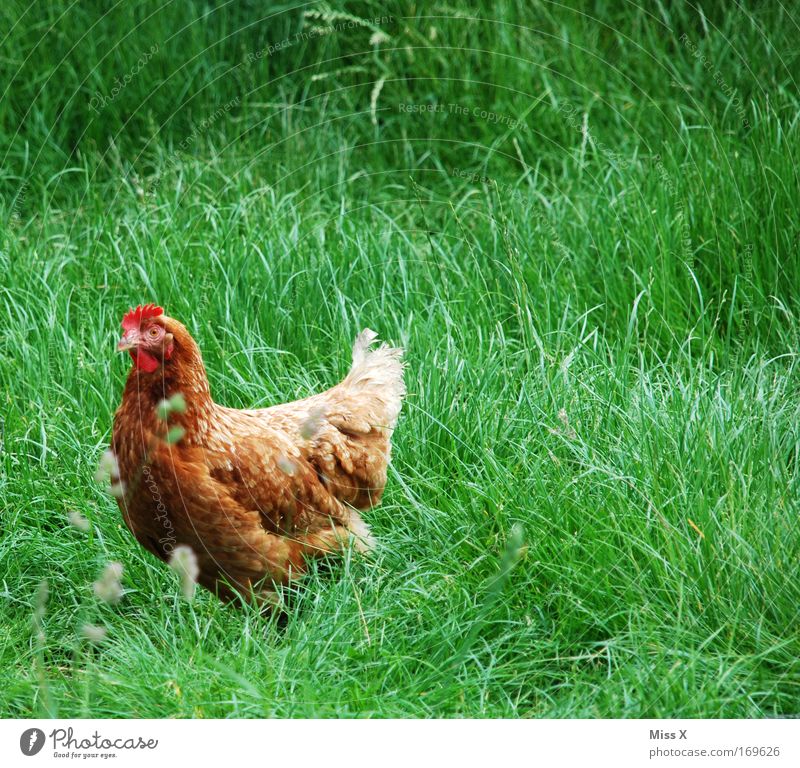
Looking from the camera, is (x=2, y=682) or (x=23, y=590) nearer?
(x=2, y=682)

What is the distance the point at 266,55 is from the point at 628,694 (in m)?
4.44

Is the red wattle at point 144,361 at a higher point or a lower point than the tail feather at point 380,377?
higher

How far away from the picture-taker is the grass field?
120 inches

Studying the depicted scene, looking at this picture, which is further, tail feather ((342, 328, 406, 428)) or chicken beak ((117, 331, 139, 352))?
tail feather ((342, 328, 406, 428))

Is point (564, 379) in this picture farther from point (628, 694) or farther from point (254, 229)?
point (254, 229)

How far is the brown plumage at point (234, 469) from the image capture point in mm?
3244

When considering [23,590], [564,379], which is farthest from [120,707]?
[564,379]

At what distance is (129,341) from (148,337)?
0.06 m

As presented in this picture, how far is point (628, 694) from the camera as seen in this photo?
113 inches
